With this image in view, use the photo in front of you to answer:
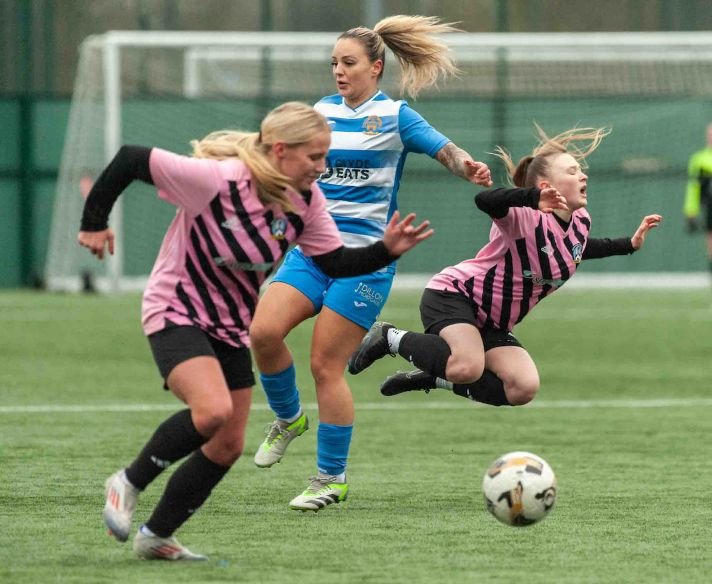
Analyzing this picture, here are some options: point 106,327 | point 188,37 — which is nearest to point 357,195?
point 106,327

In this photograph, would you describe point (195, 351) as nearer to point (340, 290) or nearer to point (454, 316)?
point (340, 290)

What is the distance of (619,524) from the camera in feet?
19.0

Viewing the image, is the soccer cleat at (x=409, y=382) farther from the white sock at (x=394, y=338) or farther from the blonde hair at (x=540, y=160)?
the blonde hair at (x=540, y=160)

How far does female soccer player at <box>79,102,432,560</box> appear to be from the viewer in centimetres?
495

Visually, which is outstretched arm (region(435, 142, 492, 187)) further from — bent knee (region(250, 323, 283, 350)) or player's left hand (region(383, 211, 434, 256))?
player's left hand (region(383, 211, 434, 256))

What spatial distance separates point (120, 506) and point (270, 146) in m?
1.26

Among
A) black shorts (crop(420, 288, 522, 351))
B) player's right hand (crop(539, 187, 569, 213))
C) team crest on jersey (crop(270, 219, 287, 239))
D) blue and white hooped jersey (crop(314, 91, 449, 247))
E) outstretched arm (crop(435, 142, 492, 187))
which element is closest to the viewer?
team crest on jersey (crop(270, 219, 287, 239))

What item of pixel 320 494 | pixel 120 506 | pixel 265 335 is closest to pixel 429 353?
pixel 265 335

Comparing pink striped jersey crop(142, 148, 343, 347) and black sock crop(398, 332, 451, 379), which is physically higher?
pink striped jersey crop(142, 148, 343, 347)

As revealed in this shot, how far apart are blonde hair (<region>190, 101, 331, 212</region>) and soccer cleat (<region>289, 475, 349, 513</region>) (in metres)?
1.52

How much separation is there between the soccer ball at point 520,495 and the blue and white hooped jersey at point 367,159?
1412 millimetres

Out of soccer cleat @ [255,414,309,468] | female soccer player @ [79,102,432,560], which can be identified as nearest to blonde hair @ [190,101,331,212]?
female soccer player @ [79,102,432,560]

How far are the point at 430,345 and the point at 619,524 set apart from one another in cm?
151

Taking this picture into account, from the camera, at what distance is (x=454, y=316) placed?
7039 mm
